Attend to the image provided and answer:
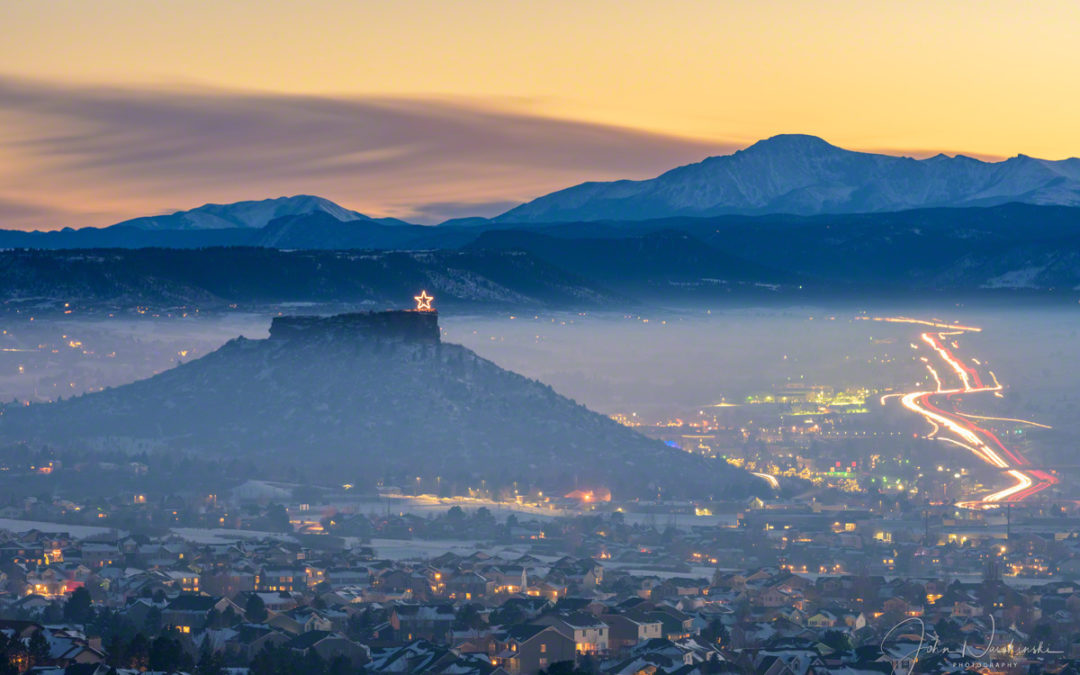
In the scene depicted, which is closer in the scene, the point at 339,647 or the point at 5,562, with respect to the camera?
the point at 339,647

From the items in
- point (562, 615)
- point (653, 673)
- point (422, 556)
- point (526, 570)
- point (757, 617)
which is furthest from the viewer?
point (422, 556)

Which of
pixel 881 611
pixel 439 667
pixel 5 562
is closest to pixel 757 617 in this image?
pixel 881 611

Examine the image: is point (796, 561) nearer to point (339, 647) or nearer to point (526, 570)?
point (526, 570)

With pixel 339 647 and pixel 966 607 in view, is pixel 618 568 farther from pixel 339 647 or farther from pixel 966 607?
pixel 339 647

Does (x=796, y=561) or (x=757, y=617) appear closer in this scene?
(x=757, y=617)

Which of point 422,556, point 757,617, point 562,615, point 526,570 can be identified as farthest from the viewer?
point 422,556

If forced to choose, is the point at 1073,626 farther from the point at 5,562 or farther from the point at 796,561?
the point at 5,562

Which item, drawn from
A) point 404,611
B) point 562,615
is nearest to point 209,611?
point 404,611

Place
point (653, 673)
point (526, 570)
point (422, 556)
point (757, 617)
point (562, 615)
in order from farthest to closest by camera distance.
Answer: point (422, 556) < point (526, 570) < point (757, 617) < point (562, 615) < point (653, 673)

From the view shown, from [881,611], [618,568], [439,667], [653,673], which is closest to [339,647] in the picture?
[439,667]
